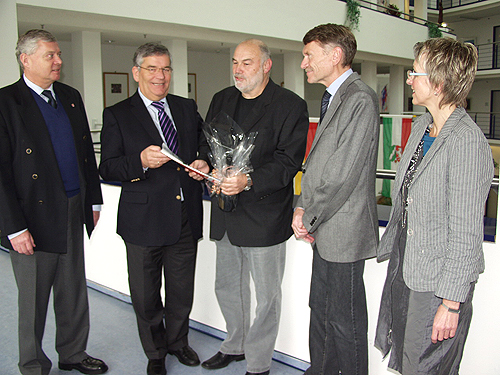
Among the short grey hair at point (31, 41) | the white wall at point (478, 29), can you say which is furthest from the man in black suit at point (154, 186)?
the white wall at point (478, 29)

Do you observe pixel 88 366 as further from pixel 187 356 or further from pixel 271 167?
pixel 271 167

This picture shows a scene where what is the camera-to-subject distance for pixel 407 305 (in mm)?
1696

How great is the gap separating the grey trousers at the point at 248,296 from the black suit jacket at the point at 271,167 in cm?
12

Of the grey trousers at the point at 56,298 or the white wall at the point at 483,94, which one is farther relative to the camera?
the white wall at the point at 483,94

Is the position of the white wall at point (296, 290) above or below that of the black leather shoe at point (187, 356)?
above

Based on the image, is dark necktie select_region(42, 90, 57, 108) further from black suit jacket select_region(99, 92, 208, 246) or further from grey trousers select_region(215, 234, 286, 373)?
grey trousers select_region(215, 234, 286, 373)

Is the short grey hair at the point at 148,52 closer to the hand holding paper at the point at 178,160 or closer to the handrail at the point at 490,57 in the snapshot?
the hand holding paper at the point at 178,160

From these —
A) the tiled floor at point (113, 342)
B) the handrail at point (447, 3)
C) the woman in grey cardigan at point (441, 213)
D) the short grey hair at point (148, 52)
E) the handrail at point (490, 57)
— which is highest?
the handrail at point (447, 3)

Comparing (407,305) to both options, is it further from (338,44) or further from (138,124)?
(138,124)

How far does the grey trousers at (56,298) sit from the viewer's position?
96.0 inches

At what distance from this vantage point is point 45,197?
239cm

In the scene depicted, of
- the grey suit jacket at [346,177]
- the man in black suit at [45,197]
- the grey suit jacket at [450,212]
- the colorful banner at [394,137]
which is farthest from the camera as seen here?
the colorful banner at [394,137]

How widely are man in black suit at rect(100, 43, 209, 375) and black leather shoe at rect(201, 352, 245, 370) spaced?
0.25 metres

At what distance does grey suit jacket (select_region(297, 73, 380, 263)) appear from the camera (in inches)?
76.1
